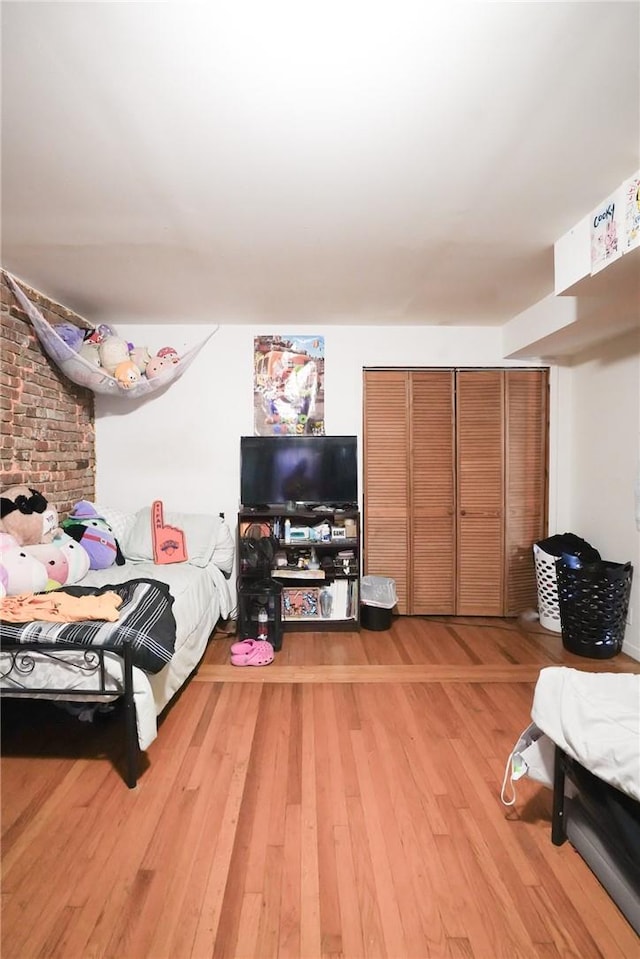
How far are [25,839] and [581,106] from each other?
10.4ft

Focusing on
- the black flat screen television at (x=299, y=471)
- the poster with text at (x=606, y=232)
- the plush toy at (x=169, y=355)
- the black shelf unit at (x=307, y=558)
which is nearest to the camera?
the poster with text at (x=606, y=232)

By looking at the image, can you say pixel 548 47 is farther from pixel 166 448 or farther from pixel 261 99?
pixel 166 448

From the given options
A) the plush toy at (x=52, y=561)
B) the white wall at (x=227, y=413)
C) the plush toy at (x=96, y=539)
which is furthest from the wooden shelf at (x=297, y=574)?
the plush toy at (x=52, y=561)

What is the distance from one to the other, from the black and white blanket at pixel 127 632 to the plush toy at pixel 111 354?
1.85 m

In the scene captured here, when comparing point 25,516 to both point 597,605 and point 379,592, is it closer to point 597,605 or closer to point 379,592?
point 379,592

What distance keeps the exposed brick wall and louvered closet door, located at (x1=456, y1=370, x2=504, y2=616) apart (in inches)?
125

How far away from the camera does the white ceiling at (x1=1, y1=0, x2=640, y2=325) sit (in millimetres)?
1203

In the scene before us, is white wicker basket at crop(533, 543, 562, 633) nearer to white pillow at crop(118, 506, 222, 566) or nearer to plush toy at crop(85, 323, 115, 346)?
white pillow at crop(118, 506, 222, 566)

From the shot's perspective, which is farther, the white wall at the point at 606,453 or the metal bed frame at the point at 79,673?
the white wall at the point at 606,453

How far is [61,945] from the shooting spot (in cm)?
123

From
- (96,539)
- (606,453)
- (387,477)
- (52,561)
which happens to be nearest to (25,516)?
(52,561)

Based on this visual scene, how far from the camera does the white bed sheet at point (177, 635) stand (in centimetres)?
186

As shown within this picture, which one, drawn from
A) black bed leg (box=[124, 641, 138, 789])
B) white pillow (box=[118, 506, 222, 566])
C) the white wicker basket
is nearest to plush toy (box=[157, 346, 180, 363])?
white pillow (box=[118, 506, 222, 566])

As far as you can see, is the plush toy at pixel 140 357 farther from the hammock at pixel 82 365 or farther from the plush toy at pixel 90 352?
the plush toy at pixel 90 352
